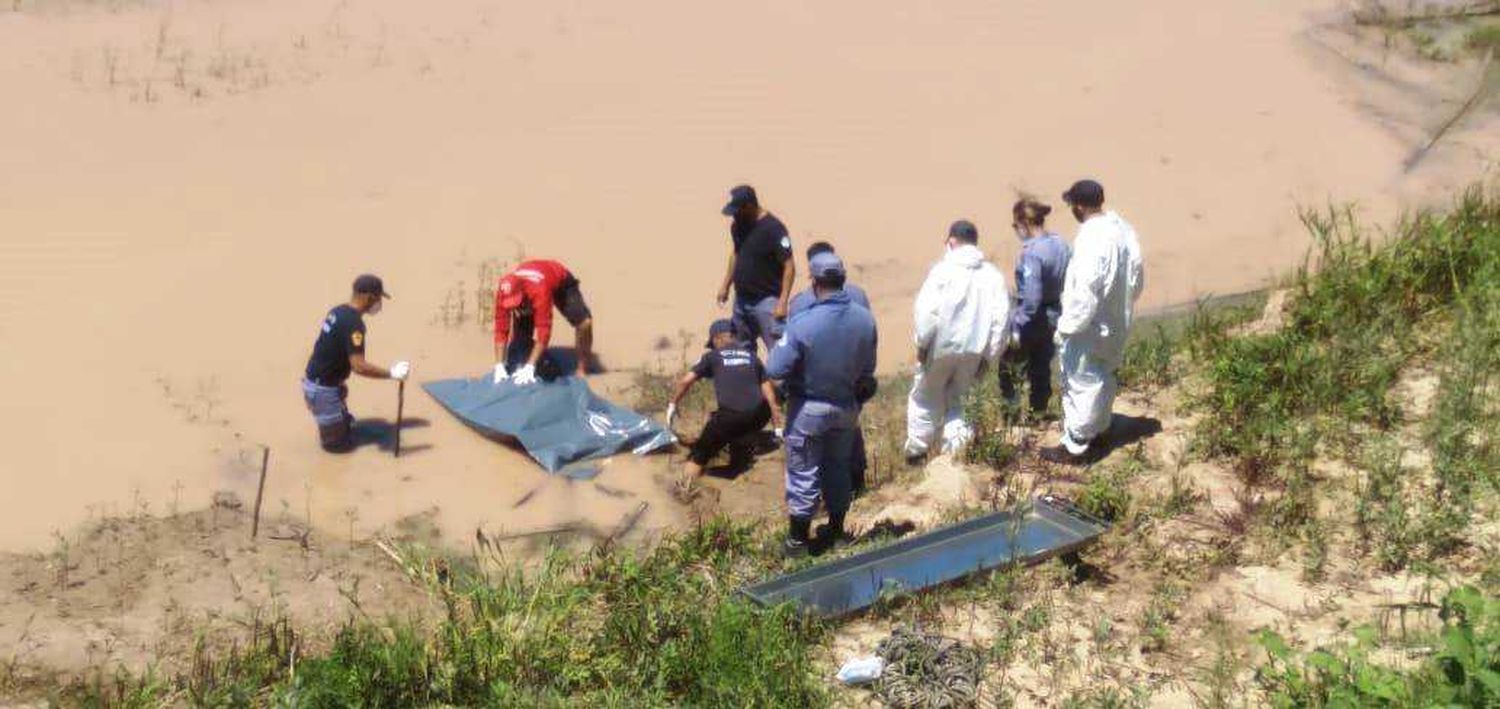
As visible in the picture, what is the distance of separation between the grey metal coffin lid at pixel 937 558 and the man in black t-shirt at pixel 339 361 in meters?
3.05

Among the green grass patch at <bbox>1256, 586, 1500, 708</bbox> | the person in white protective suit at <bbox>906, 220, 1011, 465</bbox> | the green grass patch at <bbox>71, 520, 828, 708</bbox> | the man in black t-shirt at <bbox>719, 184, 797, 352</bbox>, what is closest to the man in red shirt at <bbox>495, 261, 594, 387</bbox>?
the man in black t-shirt at <bbox>719, 184, 797, 352</bbox>

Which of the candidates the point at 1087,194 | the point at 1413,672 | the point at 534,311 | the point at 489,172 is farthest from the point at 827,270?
the point at 489,172

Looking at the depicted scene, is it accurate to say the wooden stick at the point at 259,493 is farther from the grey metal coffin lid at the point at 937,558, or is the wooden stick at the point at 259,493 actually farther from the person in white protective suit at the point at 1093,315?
the person in white protective suit at the point at 1093,315

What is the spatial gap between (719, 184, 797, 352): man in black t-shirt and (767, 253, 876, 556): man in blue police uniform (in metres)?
2.06

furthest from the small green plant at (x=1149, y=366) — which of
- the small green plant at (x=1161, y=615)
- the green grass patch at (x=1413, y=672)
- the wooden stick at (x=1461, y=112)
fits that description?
the wooden stick at (x=1461, y=112)

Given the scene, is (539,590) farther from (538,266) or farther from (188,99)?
(188,99)

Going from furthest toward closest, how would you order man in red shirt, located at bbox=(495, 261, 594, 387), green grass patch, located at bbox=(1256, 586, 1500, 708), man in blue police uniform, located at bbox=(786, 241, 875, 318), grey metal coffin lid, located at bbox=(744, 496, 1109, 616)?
man in red shirt, located at bbox=(495, 261, 594, 387), man in blue police uniform, located at bbox=(786, 241, 875, 318), grey metal coffin lid, located at bbox=(744, 496, 1109, 616), green grass patch, located at bbox=(1256, 586, 1500, 708)

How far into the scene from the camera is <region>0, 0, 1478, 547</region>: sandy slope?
8328 mm

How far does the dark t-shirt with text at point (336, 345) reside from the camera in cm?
798

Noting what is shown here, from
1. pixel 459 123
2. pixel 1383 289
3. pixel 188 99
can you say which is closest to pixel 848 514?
pixel 1383 289

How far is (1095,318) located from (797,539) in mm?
1675

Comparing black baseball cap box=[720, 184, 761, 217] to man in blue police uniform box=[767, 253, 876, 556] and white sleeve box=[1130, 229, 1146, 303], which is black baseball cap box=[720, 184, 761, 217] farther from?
white sleeve box=[1130, 229, 1146, 303]

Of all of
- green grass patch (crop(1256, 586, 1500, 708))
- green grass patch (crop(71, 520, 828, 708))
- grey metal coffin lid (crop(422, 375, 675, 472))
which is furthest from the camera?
grey metal coffin lid (crop(422, 375, 675, 472))

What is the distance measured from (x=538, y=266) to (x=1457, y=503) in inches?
199
